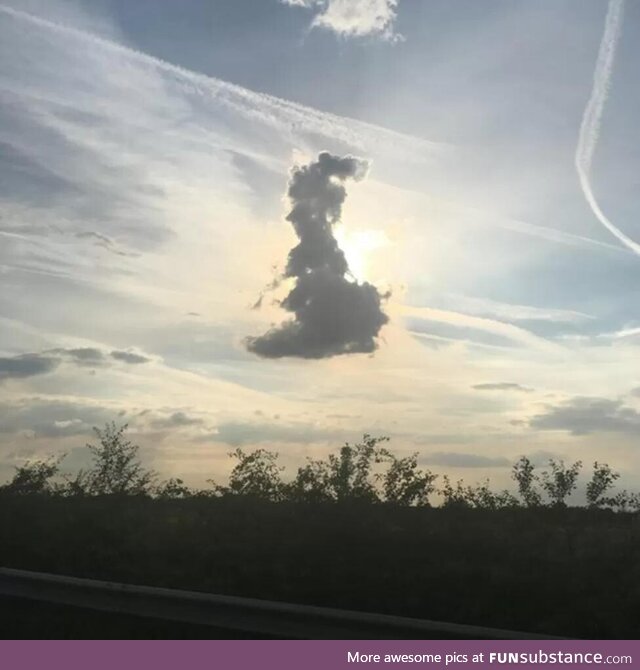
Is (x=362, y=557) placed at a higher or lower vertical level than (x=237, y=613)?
higher

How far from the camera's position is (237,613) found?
7.61m

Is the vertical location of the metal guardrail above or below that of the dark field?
below

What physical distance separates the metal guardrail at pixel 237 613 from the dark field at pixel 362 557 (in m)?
0.18

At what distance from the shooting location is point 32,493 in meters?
17.3

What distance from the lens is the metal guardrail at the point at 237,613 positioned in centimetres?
690

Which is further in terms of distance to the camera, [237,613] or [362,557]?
[362,557]

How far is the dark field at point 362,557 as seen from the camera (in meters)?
8.32

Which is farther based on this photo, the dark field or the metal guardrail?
the dark field

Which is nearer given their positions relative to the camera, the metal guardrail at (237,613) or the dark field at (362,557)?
the metal guardrail at (237,613)

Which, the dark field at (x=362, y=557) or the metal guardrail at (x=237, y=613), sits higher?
the dark field at (x=362, y=557)

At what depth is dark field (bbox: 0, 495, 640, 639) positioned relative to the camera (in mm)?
8320

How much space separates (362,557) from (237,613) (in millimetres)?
3019

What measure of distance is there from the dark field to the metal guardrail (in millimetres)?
182
